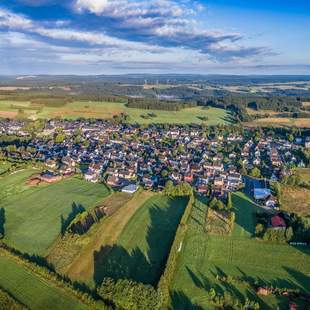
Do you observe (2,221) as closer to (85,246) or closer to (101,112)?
(85,246)

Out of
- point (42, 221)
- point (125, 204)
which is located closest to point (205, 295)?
point (125, 204)

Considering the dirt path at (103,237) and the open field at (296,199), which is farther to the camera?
the open field at (296,199)

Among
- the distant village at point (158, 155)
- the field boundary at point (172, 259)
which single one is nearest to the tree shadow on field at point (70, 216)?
the distant village at point (158, 155)

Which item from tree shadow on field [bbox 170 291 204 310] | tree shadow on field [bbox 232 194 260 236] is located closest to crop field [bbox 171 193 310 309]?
tree shadow on field [bbox 170 291 204 310]

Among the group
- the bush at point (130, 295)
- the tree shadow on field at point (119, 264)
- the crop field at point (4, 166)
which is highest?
the bush at point (130, 295)

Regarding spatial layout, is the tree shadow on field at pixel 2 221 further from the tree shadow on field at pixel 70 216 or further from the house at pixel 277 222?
the house at pixel 277 222

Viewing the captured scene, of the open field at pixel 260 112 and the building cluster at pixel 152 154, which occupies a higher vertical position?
the open field at pixel 260 112

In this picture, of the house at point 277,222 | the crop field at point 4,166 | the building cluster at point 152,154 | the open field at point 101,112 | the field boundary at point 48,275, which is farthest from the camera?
the open field at point 101,112

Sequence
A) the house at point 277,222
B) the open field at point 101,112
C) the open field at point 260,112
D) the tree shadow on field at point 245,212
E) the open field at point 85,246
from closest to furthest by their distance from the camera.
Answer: the open field at point 85,246, the house at point 277,222, the tree shadow on field at point 245,212, the open field at point 101,112, the open field at point 260,112
